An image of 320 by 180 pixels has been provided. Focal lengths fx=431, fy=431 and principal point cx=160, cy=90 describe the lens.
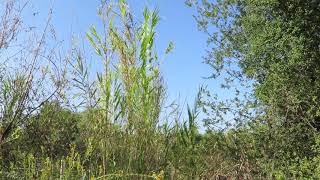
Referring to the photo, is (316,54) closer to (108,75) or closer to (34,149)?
(34,149)

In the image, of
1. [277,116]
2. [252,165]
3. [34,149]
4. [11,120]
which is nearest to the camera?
[11,120]

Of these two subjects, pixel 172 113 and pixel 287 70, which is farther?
pixel 287 70

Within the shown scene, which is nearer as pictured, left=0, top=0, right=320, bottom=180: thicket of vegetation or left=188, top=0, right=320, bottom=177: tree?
left=0, top=0, right=320, bottom=180: thicket of vegetation

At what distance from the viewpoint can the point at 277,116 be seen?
912cm

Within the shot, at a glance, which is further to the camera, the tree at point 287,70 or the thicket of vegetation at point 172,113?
the tree at point 287,70

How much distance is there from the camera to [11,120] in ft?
20.7

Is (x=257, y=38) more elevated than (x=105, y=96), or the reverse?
(x=257, y=38)

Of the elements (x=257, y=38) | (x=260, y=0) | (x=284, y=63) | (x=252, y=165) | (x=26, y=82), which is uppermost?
(x=260, y=0)

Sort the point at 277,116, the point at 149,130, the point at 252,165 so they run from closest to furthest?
the point at 149,130, the point at 252,165, the point at 277,116

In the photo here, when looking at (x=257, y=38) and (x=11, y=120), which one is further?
(x=257, y=38)

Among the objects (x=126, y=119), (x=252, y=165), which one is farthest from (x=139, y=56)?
(x=252, y=165)

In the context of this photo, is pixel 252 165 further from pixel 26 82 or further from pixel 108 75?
pixel 108 75

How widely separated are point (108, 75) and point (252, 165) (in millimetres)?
5513

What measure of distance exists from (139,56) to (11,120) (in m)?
3.39
